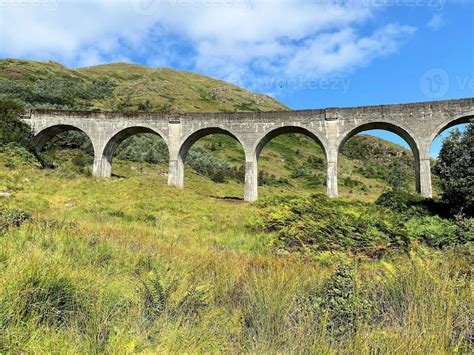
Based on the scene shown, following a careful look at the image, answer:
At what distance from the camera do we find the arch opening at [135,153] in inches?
1093

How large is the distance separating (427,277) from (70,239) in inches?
219

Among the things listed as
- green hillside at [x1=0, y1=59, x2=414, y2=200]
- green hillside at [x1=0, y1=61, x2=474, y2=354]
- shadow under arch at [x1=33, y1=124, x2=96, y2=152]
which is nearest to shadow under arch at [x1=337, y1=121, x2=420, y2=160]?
green hillside at [x1=0, y1=59, x2=414, y2=200]

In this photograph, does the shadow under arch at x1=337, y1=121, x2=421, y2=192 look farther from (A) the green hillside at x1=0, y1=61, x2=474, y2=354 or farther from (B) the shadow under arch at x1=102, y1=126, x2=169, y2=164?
(B) the shadow under arch at x1=102, y1=126, x2=169, y2=164

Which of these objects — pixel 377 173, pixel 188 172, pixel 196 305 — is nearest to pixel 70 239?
pixel 196 305

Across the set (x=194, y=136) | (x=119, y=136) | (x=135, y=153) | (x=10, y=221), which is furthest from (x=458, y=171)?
(x=135, y=153)

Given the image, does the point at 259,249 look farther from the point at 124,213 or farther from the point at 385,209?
the point at 385,209

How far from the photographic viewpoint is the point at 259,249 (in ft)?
29.1

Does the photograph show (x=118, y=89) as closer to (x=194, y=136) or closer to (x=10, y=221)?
(x=194, y=136)

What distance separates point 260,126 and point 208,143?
35.1 metres

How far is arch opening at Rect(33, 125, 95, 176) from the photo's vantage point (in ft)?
90.2

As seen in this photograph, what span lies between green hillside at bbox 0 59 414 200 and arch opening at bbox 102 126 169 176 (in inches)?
6.3

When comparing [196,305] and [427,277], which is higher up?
[427,277]

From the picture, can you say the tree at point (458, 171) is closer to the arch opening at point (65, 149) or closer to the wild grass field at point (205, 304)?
the wild grass field at point (205, 304)

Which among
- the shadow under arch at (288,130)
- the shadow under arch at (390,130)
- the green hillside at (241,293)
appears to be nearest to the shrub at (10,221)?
the green hillside at (241,293)
